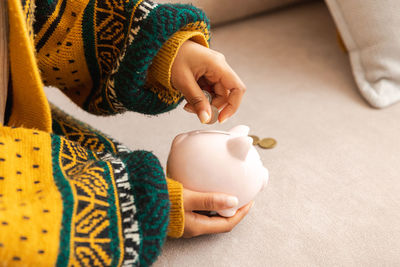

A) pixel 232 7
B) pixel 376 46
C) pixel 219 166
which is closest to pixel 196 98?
pixel 219 166

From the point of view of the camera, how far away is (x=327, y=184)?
0.64m

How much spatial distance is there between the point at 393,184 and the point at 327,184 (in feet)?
0.31

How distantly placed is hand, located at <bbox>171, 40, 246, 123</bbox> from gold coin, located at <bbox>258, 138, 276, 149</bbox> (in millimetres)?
155

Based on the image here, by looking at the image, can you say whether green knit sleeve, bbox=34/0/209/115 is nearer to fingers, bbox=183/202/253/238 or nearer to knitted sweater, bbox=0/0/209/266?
knitted sweater, bbox=0/0/209/266

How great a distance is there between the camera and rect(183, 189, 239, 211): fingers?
0.50 m

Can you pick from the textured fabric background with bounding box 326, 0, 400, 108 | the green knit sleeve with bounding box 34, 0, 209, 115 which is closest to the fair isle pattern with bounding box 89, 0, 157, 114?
the green knit sleeve with bounding box 34, 0, 209, 115

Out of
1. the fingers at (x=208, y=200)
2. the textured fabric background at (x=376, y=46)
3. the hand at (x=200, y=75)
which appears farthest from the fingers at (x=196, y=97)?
the textured fabric background at (x=376, y=46)

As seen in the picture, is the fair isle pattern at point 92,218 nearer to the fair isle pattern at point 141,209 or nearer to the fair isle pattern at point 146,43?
the fair isle pattern at point 141,209

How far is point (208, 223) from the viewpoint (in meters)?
0.54

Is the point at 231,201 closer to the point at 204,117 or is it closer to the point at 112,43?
the point at 204,117

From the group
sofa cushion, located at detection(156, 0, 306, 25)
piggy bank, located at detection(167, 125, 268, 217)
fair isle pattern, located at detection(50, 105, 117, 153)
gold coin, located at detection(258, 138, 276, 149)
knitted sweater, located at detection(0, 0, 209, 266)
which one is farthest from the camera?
sofa cushion, located at detection(156, 0, 306, 25)

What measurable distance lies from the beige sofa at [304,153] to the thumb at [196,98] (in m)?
0.16

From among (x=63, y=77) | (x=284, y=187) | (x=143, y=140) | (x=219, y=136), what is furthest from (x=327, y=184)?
(x=63, y=77)

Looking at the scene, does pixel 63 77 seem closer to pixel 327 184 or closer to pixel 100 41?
pixel 100 41
